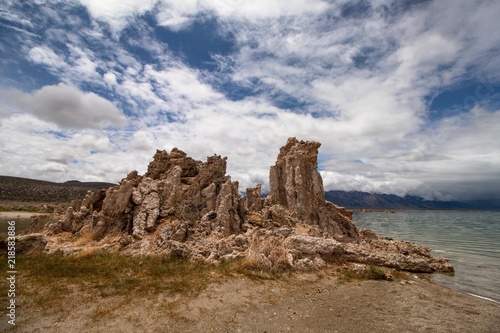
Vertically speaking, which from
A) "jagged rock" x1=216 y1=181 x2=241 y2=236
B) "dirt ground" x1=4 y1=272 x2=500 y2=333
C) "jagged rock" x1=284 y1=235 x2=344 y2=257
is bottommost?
"dirt ground" x1=4 y1=272 x2=500 y2=333

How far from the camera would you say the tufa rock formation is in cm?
2109

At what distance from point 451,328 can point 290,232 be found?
14.0 m

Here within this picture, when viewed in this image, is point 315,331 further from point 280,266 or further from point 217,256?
point 217,256

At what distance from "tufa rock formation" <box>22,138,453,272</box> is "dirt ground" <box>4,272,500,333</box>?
4072 millimetres

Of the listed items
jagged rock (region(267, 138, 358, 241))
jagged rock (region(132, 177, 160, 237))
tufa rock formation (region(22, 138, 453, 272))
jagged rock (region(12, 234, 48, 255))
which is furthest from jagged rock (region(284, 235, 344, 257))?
jagged rock (region(12, 234, 48, 255))

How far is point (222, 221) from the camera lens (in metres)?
24.9

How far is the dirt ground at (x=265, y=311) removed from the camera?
10.9m

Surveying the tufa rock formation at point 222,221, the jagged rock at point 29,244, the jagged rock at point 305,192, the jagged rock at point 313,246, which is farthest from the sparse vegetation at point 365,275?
the jagged rock at point 29,244

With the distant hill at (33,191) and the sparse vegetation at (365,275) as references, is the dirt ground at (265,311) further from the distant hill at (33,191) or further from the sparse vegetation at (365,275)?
the distant hill at (33,191)

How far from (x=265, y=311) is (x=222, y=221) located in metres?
12.9

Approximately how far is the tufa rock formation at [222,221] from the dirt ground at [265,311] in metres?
4.07

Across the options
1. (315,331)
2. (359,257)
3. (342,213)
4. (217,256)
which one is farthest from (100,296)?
(342,213)

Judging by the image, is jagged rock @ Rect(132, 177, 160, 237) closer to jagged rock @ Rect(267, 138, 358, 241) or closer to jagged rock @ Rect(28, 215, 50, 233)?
jagged rock @ Rect(267, 138, 358, 241)

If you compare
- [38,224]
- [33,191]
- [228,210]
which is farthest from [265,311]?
[33,191]
